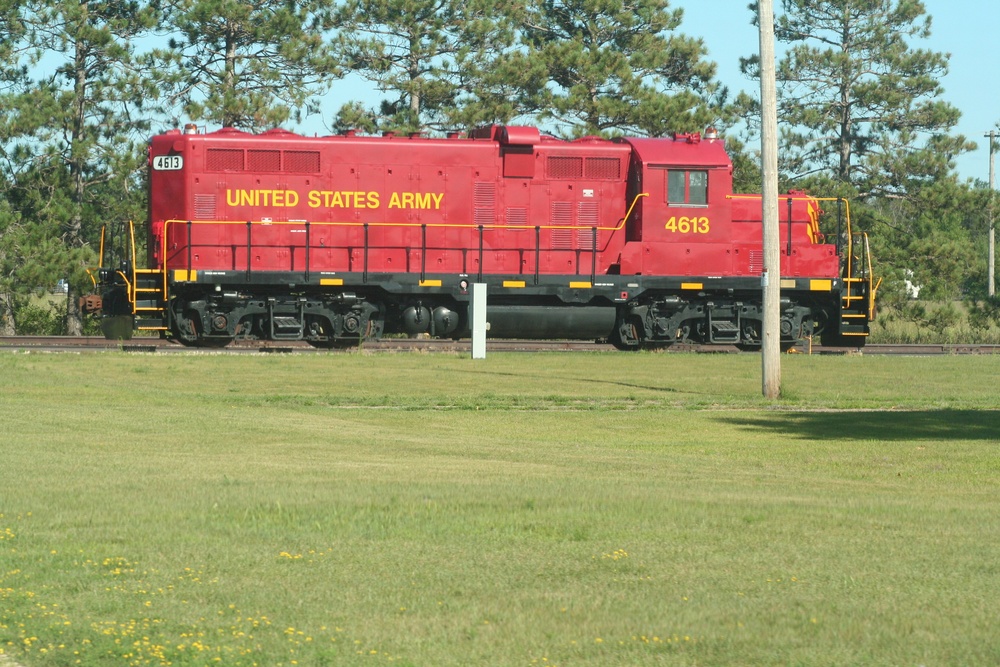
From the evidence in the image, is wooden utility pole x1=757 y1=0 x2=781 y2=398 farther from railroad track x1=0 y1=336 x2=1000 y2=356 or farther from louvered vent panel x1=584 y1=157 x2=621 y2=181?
louvered vent panel x1=584 y1=157 x2=621 y2=181

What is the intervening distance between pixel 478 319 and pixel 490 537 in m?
16.2

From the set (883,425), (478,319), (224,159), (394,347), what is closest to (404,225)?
(394,347)

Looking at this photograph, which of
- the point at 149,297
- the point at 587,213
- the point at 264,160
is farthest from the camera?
the point at 587,213

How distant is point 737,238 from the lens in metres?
26.0

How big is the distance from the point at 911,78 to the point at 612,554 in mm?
35673

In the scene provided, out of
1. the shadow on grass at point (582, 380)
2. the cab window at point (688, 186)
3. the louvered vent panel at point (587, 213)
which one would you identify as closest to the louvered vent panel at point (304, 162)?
the louvered vent panel at point (587, 213)

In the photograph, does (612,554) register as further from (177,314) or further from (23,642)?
(177,314)

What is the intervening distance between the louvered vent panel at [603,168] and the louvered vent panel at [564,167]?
237 millimetres

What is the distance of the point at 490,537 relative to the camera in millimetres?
7434

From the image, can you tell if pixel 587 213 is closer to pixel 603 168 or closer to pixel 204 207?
pixel 603 168

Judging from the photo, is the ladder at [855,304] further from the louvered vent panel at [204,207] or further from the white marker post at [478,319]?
the louvered vent panel at [204,207]

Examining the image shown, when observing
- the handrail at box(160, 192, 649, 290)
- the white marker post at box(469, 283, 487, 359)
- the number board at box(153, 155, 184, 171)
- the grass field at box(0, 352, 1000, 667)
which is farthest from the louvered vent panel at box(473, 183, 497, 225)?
the grass field at box(0, 352, 1000, 667)

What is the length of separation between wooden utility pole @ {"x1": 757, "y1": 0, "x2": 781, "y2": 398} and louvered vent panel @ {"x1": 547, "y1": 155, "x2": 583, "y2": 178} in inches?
283

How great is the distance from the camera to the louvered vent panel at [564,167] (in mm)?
25562
